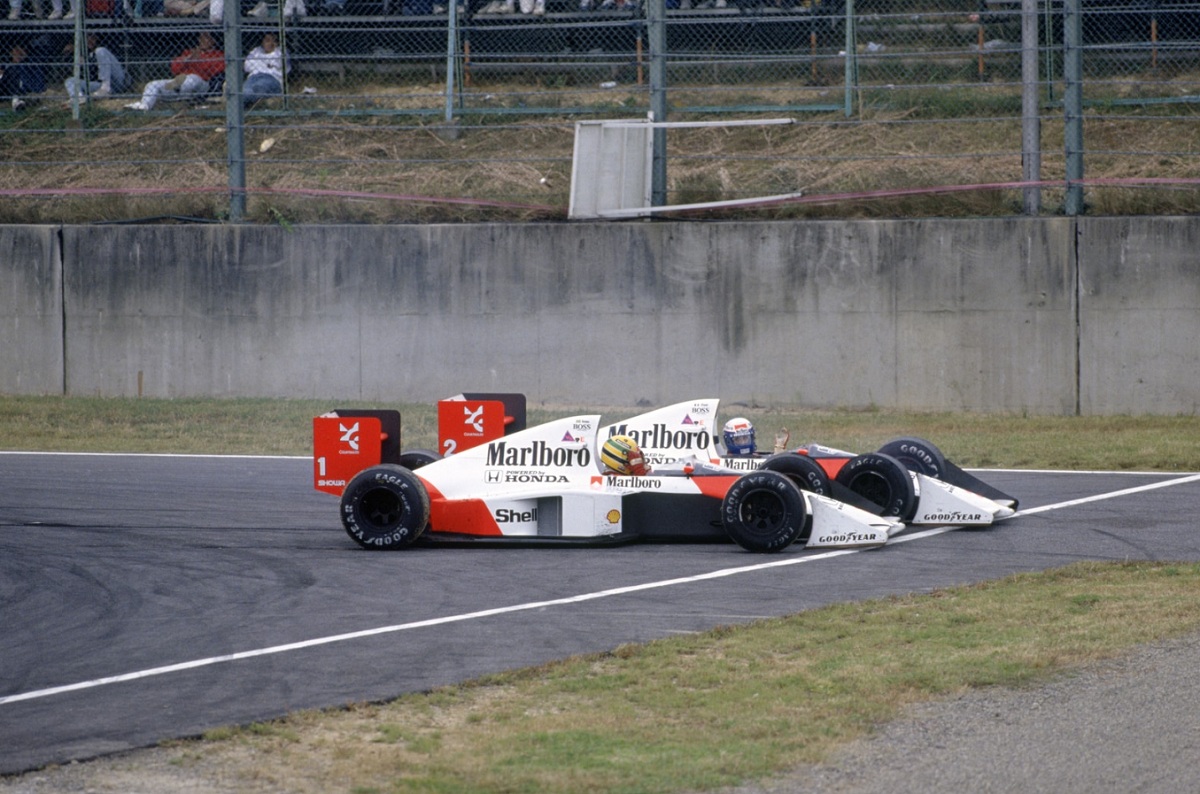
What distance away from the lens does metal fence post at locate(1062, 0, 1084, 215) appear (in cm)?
1719

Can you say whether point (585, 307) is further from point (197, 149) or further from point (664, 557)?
point (664, 557)

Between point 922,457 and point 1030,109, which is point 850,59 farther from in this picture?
point 922,457

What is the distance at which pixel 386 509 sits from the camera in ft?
34.7

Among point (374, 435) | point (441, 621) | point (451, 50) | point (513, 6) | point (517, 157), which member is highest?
point (513, 6)

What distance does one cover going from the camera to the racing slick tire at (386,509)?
10375 millimetres

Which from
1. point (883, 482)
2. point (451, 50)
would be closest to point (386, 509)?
point (883, 482)

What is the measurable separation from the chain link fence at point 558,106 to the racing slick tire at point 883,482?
7.49m

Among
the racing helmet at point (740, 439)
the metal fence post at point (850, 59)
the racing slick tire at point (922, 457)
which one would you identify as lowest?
the racing slick tire at point (922, 457)

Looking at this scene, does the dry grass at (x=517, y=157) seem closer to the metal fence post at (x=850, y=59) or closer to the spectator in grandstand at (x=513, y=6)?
the metal fence post at (x=850, y=59)

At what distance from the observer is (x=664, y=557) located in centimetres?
1016

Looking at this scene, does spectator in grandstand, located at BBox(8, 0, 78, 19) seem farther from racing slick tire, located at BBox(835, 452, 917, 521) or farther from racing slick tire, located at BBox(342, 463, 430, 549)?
racing slick tire, located at BBox(835, 452, 917, 521)

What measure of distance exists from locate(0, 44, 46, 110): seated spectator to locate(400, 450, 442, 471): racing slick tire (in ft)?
38.8

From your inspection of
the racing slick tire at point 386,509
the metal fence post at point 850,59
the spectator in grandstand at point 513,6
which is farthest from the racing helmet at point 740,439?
the spectator in grandstand at point 513,6

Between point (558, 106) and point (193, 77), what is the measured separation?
4.89 meters
